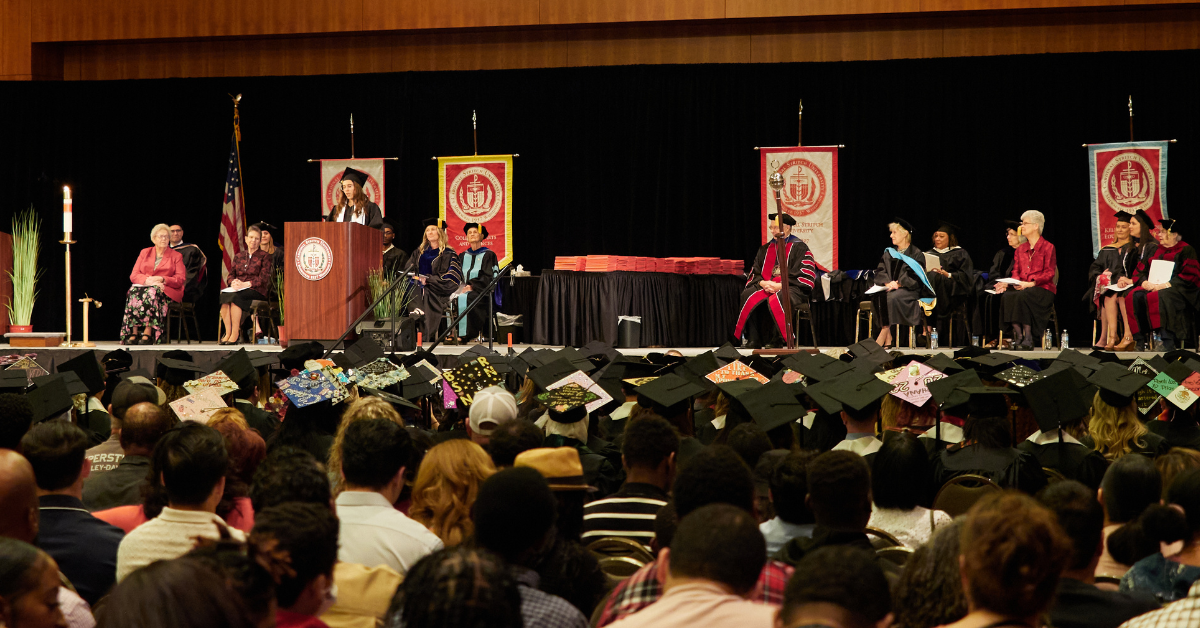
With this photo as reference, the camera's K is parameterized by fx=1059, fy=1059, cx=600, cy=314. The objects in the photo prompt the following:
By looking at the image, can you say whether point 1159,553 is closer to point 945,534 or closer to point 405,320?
point 945,534

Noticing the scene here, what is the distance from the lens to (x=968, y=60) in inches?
499

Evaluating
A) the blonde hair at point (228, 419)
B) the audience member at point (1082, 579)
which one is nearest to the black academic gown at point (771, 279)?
the blonde hair at point (228, 419)

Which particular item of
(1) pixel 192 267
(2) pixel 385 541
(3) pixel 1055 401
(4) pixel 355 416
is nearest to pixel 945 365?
(3) pixel 1055 401

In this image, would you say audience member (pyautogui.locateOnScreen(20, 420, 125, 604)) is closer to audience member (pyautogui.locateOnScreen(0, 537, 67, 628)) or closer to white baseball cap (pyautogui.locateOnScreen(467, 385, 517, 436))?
audience member (pyautogui.locateOnScreen(0, 537, 67, 628))

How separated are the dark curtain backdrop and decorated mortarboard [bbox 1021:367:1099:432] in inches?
355

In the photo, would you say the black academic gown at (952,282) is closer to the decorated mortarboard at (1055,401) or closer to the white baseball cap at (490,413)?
the decorated mortarboard at (1055,401)

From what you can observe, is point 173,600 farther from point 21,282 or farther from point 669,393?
point 21,282

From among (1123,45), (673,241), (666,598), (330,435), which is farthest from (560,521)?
(1123,45)

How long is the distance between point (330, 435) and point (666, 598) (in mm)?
3113

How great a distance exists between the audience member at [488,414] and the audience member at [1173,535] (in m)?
1.97

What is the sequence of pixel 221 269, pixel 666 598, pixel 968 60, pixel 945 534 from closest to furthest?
pixel 666 598 → pixel 945 534 → pixel 968 60 → pixel 221 269

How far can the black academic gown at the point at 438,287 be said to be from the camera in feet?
38.2

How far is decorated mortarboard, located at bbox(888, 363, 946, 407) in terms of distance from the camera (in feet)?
15.4

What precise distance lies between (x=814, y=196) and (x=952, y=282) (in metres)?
2.17
